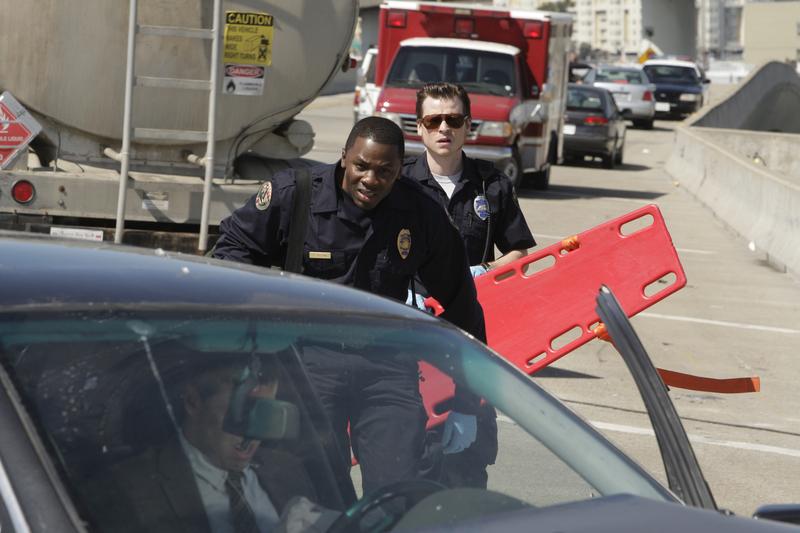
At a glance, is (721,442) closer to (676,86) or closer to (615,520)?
(615,520)

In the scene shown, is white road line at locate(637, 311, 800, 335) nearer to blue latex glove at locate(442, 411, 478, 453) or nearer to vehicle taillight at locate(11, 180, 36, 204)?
vehicle taillight at locate(11, 180, 36, 204)

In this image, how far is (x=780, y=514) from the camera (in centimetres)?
279

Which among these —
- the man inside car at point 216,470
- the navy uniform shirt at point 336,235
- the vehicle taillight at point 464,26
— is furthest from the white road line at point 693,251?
the man inside car at point 216,470

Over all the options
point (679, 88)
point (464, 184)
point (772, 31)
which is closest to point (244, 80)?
point (464, 184)

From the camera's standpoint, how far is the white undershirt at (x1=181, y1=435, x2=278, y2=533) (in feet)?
8.39

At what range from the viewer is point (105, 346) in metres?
2.66

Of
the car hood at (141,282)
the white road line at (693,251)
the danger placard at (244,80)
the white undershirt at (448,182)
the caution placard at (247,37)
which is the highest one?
the caution placard at (247,37)

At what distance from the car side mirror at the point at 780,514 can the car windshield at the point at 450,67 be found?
55.2ft

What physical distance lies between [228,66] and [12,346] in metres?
6.45

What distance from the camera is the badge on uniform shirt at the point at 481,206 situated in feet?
18.9

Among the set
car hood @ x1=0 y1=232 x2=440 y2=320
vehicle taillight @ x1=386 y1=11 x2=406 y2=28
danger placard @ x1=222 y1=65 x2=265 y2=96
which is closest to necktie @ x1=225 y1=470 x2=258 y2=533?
car hood @ x1=0 y1=232 x2=440 y2=320

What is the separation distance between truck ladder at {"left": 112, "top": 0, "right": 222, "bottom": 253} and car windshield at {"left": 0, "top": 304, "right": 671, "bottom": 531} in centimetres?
550

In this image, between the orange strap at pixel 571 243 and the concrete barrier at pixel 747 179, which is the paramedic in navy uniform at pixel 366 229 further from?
the concrete barrier at pixel 747 179

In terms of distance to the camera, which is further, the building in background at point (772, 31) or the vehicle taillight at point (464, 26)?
the building in background at point (772, 31)
